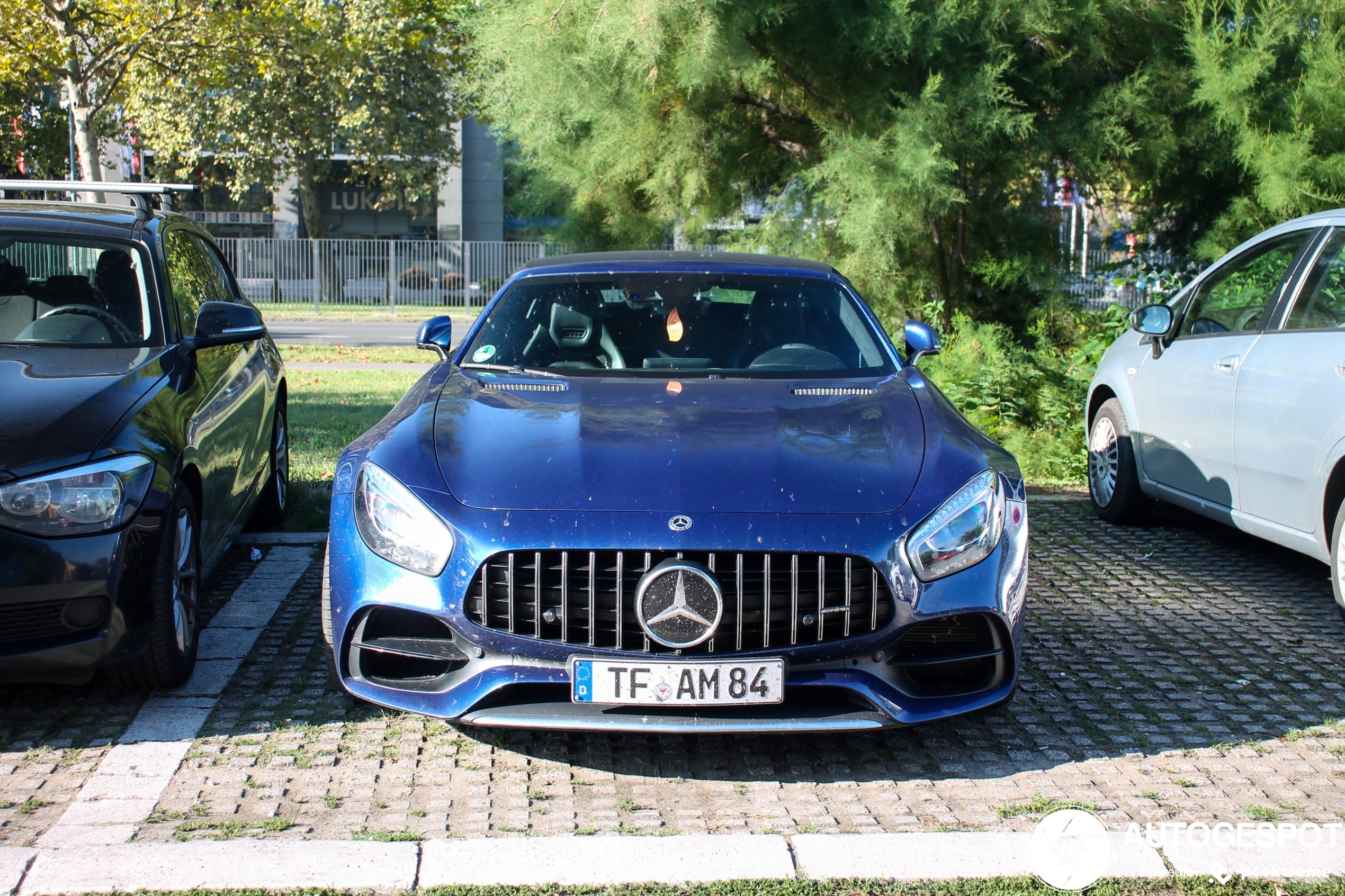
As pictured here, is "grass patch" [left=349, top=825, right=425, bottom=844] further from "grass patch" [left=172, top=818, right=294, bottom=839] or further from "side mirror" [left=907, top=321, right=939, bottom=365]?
"side mirror" [left=907, top=321, right=939, bottom=365]

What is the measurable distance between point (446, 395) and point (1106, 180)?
8634 mm

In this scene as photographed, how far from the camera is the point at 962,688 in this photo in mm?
3441

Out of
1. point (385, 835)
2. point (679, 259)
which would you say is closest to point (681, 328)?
point (679, 259)

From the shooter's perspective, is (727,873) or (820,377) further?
(820,377)

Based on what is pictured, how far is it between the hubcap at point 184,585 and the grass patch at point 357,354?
11.9 meters

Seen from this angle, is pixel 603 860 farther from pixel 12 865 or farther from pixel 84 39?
pixel 84 39

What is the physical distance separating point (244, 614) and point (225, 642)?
0.38 m

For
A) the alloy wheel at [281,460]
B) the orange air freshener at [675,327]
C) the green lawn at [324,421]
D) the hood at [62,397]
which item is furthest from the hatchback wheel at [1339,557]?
the alloy wheel at [281,460]

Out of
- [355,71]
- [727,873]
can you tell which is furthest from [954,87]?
[355,71]

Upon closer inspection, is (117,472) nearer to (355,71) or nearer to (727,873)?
(727,873)

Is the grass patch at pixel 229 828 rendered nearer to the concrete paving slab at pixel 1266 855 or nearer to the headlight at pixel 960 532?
the headlight at pixel 960 532

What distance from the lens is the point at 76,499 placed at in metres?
3.56

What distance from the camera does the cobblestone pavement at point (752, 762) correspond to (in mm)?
3215

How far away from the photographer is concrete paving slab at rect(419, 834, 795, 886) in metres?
2.86
